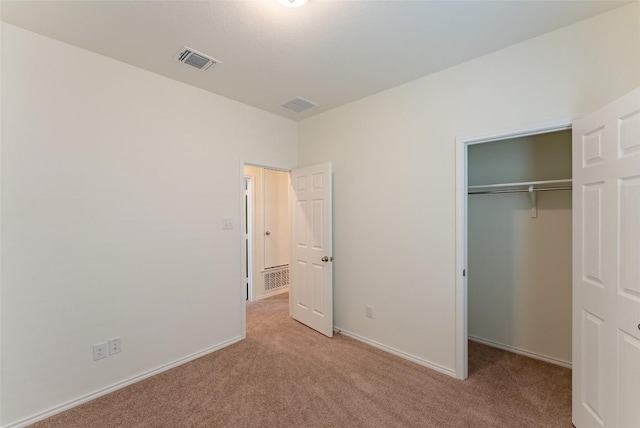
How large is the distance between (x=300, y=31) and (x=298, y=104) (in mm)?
1276

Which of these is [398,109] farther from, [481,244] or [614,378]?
[614,378]

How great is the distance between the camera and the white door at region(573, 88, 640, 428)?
136cm

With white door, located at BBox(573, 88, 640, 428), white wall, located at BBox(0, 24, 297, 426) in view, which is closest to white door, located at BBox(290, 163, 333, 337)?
white wall, located at BBox(0, 24, 297, 426)

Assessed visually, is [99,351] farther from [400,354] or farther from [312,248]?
[400,354]

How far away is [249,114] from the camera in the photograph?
3.21m

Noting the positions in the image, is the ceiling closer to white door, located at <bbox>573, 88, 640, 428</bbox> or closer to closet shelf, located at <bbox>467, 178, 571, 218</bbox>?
white door, located at <bbox>573, 88, 640, 428</bbox>

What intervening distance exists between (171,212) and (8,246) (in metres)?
1.05

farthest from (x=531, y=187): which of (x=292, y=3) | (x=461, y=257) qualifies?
(x=292, y=3)

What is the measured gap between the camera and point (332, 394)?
215cm

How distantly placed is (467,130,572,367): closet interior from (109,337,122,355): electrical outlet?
3.53 meters

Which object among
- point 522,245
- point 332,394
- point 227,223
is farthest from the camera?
point 227,223

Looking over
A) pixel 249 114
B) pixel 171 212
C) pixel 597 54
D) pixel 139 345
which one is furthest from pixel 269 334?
pixel 597 54

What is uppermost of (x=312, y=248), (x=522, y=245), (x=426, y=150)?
(x=426, y=150)

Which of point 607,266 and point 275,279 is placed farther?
point 275,279
